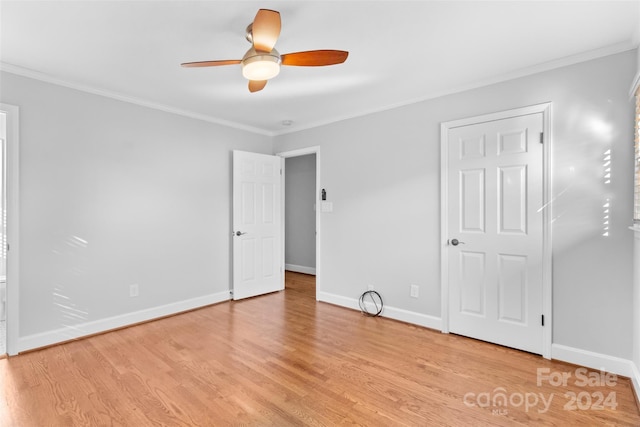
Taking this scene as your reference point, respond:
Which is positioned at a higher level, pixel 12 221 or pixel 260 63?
pixel 260 63

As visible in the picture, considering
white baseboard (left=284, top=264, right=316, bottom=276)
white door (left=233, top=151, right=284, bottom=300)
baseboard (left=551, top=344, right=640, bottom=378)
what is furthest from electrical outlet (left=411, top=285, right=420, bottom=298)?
white baseboard (left=284, top=264, right=316, bottom=276)

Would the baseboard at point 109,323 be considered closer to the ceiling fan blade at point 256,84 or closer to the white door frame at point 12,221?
the white door frame at point 12,221

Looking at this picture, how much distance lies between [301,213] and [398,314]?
3380 millimetres

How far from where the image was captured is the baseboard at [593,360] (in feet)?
7.75

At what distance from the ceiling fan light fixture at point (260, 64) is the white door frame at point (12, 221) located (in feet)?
7.29

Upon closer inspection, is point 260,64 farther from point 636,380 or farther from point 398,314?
point 636,380

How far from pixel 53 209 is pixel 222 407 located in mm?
2422

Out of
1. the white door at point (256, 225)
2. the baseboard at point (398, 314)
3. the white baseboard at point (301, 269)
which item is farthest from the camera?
the white baseboard at point (301, 269)

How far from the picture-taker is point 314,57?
2.04 meters

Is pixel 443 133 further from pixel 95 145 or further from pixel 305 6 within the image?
pixel 95 145

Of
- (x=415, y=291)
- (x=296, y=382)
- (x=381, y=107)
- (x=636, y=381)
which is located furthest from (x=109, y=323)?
(x=636, y=381)

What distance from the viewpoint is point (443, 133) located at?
10.7ft

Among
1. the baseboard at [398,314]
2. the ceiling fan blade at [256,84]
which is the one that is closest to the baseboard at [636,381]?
the baseboard at [398,314]

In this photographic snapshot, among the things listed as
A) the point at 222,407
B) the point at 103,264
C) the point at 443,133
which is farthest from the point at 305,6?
the point at 103,264
